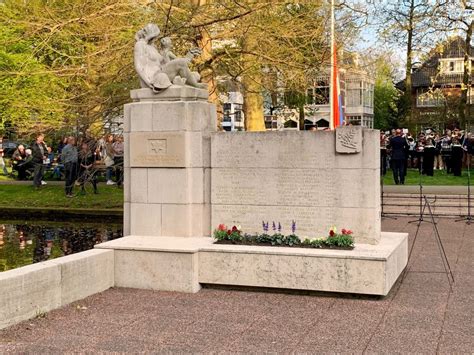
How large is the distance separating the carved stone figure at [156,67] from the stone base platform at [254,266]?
2.42 meters

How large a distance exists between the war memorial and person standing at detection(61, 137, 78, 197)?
13146mm

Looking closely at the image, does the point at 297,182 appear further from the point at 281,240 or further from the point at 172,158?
the point at 172,158

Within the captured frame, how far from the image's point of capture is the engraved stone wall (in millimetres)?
9859

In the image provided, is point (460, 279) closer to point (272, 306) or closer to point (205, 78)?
Result: point (272, 306)

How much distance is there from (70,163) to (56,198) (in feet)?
4.19

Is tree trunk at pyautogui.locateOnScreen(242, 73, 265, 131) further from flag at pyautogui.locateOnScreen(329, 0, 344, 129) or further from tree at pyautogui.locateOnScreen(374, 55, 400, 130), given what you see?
tree at pyautogui.locateOnScreen(374, 55, 400, 130)

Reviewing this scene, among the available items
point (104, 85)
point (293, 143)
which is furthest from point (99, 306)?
point (104, 85)

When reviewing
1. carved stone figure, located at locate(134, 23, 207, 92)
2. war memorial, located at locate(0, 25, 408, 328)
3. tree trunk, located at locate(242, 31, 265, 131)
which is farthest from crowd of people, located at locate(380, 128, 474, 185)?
carved stone figure, located at locate(134, 23, 207, 92)

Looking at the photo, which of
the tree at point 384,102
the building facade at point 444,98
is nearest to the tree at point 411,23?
the building facade at point 444,98

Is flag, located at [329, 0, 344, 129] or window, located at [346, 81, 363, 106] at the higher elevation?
window, located at [346, 81, 363, 106]

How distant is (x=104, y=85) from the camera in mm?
19219

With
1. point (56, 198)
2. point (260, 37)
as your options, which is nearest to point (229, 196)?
point (260, 37)

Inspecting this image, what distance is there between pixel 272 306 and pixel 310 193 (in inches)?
80.8

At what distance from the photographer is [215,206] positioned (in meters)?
10.7
